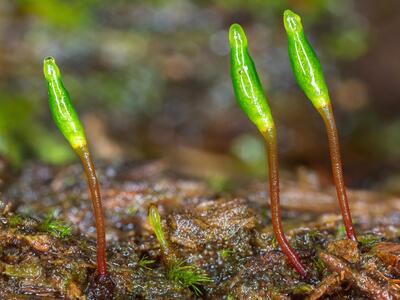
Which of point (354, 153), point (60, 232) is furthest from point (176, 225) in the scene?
point (354, 153)

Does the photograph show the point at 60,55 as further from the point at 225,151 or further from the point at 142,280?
the point at 142,280

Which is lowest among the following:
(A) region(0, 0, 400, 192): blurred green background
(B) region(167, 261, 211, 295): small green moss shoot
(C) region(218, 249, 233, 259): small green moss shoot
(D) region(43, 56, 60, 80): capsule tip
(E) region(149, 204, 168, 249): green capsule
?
(B) region(167, 261, 211, 295): small green moss shoot

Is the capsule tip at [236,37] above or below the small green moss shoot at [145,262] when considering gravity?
above

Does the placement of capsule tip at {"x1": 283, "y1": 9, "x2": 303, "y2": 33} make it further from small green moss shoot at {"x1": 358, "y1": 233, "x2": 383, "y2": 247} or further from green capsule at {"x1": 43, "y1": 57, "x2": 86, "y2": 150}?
small green moss shoot at {"x1": 358, "y1": 233, "x2": 383, "y2": 247}

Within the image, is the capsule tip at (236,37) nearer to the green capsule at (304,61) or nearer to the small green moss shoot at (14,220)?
the green capsule at (304,61)

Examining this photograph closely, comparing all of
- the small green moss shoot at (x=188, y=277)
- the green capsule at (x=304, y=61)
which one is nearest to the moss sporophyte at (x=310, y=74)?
the green capsule at (x=304, y=61)

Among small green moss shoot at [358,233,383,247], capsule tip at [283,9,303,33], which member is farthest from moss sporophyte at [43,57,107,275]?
small green moss shoot at [358,233,383,247]
